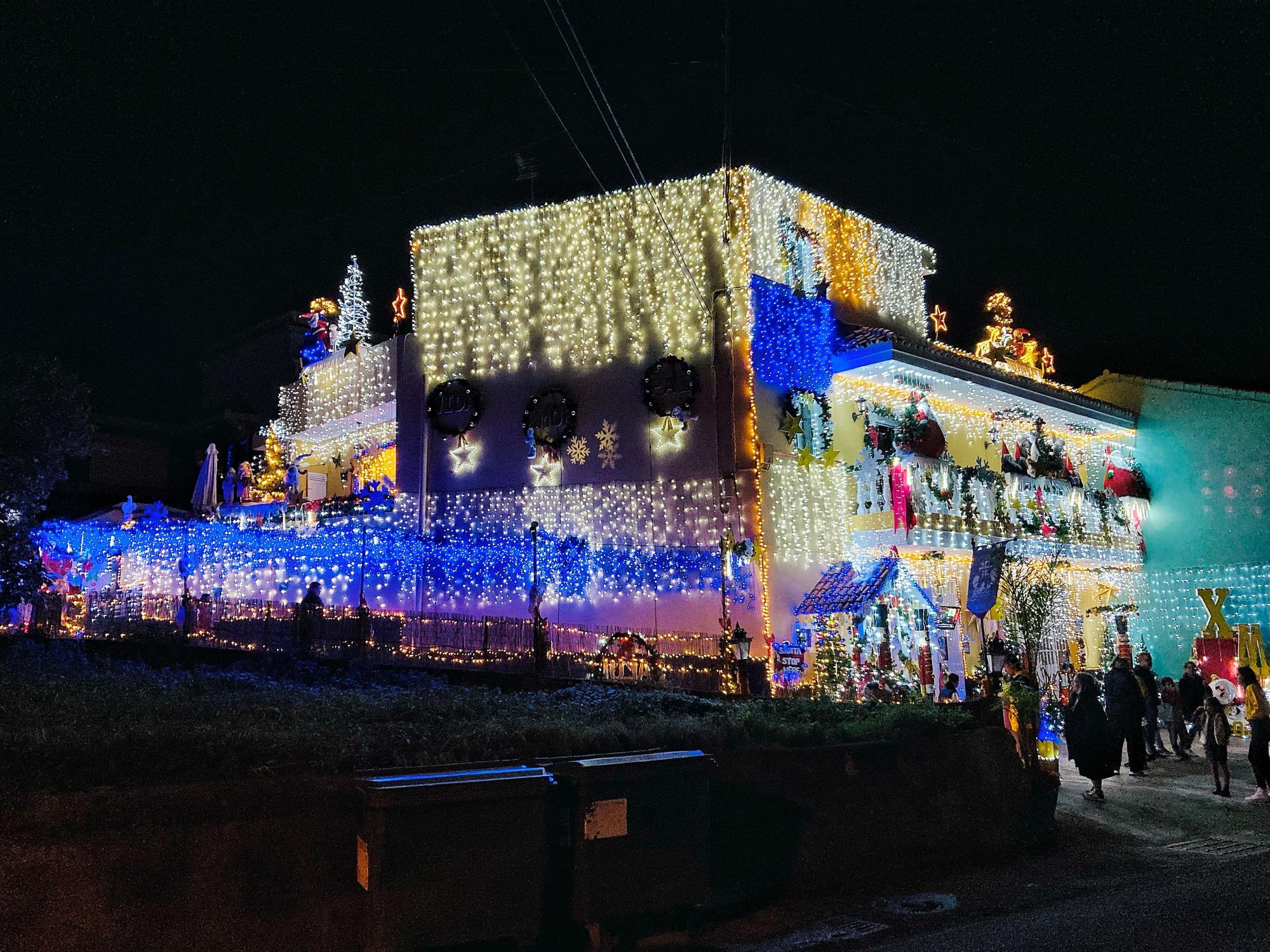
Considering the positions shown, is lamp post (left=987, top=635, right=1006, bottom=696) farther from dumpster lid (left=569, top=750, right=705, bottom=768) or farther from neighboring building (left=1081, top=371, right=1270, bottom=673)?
neighboring building (left=1081, top=371, right=1270, bottom=673)

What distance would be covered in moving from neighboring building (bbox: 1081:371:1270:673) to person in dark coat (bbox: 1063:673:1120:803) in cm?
1683

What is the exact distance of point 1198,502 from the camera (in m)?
27.7

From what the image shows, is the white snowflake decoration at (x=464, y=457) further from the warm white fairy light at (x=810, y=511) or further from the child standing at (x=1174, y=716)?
the child standing at (x=1174, y=716)

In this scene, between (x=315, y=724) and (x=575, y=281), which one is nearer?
(x=315, y=724)

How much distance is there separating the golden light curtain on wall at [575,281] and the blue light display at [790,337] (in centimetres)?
104

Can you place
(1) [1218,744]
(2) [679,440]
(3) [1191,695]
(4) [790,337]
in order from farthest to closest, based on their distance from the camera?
(4) [790,337] < (2) [679,440] < (3) [1191,695] < (1) [1218,744]

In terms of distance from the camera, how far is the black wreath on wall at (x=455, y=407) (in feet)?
80.2

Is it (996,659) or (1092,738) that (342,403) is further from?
(1092,738)

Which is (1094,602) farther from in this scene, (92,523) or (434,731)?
(92,523)

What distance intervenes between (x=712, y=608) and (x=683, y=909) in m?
14.4

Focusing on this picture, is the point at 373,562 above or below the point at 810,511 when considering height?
below

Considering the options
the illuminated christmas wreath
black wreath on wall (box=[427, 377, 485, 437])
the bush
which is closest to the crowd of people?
the bush

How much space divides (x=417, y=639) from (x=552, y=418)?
706 cm

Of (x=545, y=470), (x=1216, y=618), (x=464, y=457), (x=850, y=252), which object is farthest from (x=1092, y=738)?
(x=464, y=457)
